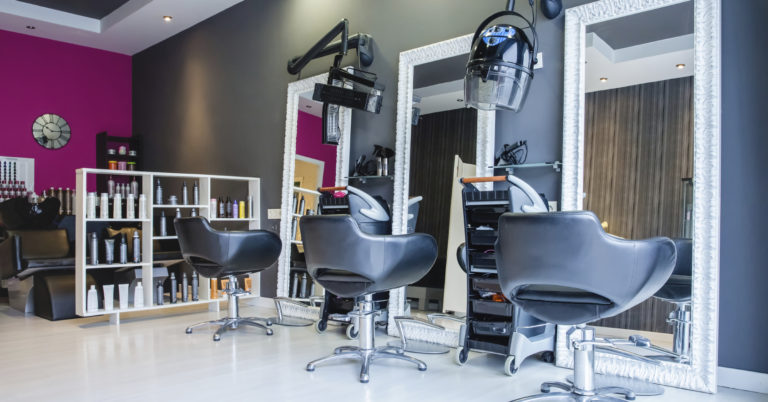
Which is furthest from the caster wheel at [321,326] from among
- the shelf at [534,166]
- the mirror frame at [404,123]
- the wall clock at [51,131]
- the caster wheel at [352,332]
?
the wall clock at [51,131]

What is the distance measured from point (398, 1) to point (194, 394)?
3049 millimetres

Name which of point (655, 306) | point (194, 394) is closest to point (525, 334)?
point (655, 306)

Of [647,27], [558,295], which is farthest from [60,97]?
[558,295]

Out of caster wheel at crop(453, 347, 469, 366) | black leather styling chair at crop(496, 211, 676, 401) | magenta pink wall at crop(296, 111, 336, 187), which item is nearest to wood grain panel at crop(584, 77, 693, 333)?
caster wheel at crop(453, 347, 469, 366)

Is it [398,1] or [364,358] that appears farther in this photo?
[398,1]

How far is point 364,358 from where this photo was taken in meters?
2.72

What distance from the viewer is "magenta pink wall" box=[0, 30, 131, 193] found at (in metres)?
6.71

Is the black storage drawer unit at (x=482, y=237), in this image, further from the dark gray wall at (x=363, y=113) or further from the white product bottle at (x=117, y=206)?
the white product bottle at (x=117, y=206)

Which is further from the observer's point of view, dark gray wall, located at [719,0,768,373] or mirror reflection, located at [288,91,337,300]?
mirror reflection, located at [288,91,337,300]

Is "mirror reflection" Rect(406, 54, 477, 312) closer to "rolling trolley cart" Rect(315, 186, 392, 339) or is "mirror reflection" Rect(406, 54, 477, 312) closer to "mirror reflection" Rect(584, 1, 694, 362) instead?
"rolling trolley cart" Rect(315, 186, 392, 339)

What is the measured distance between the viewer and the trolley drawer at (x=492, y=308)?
294 cm

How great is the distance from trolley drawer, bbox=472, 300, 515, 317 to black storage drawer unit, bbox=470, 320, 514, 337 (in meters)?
0.05

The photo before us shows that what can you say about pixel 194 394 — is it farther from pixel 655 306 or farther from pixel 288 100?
pixel 288 100

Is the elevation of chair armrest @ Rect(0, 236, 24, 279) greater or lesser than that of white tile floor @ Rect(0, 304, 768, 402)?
greater
